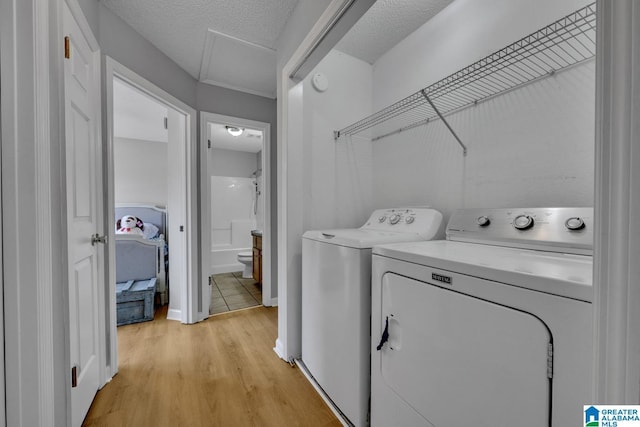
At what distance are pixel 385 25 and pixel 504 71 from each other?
87 cm

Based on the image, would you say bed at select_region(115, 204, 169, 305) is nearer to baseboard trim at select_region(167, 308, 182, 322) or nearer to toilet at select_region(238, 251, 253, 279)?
baseboard trim at select_region(167, 308, 182, 322)

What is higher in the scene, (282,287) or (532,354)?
(532,354)

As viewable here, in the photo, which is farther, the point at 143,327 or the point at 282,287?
the point at 143,327

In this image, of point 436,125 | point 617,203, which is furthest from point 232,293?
point 617,203

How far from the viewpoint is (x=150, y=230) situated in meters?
3.83

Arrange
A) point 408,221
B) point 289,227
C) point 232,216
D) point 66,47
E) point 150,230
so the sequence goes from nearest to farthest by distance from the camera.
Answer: point 66,47, point 408,221, point 289,227, point 150,230, point 232,216

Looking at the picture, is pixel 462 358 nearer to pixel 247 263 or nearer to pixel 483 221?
pixel 483 221

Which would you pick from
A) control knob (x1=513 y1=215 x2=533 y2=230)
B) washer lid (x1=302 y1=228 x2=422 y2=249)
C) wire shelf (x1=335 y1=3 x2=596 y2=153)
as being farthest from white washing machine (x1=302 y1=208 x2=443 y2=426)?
wire shelf (x1=335 y1=3 x2=596 y2=153)

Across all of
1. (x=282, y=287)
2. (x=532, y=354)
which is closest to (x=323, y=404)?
(x=282, y=287)

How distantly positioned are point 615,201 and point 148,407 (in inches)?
78.5

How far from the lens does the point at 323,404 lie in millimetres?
1407

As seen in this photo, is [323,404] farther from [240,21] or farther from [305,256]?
[240,21]

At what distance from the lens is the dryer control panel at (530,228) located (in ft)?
2.78

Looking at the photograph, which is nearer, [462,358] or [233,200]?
[462,358]
